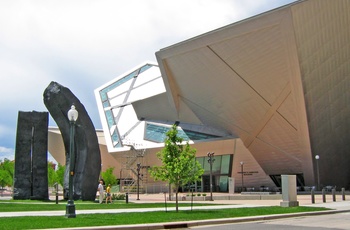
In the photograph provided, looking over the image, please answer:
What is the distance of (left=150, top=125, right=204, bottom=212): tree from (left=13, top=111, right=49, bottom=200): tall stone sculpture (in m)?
13.0

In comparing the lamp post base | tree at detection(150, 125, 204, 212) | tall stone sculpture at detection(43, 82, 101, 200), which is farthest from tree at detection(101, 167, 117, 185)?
the lamp post base

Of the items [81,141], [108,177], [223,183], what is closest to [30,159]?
[81,141]

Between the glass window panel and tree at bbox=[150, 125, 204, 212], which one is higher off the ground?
tree at bbox=[150, 125, 204, 212]

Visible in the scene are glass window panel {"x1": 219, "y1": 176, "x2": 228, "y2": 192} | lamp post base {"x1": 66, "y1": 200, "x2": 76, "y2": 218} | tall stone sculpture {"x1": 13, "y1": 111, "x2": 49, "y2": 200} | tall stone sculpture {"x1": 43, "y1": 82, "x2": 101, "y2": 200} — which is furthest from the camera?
glass window panel {"x1": 219, "y1": 176, "x2": 228, "y2": 192}

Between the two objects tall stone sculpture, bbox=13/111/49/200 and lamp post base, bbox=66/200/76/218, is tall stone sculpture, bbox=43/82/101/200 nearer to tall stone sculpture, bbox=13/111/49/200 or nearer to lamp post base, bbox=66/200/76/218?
tall stone sculpture, bbox=13/111/49/200

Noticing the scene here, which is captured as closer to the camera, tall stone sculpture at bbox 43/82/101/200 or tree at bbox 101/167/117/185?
tall stone sculpture at bbox 43/82/101/200

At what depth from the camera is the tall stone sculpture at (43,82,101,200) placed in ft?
89.1

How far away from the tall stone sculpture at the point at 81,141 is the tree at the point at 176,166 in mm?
9299

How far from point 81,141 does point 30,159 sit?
4.42m

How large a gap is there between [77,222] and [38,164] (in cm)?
1663

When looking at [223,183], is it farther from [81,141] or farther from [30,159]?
[30,159]

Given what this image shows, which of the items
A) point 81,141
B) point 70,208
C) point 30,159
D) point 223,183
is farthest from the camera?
point 223,183

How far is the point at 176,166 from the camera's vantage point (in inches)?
734

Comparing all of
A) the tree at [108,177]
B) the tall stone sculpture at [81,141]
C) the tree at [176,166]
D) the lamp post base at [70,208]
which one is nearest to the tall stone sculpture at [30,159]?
the tall stone sculpture at [81,141]
